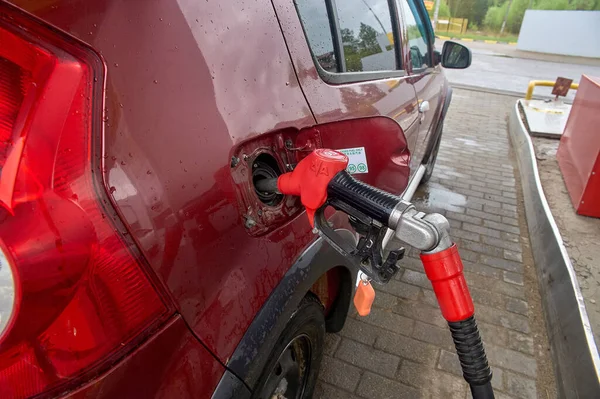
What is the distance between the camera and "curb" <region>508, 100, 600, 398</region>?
203 cm

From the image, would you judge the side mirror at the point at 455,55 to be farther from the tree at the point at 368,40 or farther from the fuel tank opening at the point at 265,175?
the fuel tank opening at the point at 265,175

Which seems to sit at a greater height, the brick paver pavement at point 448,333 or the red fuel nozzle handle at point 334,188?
the red fuel nozzle handle at point 334,188

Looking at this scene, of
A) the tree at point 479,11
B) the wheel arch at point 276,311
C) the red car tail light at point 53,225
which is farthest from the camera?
the tree at point 479,11

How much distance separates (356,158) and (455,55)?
2.88 meters

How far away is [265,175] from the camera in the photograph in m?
1.32

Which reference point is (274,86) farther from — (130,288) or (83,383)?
(83,383)

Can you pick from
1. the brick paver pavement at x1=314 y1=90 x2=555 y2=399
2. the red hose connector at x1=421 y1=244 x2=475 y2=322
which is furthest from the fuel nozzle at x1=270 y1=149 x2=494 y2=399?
the brick paver pavement at x1=314 y1=90 x2=555 y2=399

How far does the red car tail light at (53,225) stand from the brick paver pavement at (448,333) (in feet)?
5.29

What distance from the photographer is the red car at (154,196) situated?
2.50 ft

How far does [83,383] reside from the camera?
833mm

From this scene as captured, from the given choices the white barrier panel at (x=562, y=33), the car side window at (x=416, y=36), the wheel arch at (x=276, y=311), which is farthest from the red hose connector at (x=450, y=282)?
the white barrier panel at (x=562, y=33)

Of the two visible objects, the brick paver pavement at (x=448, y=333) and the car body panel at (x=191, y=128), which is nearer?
the car body panel at (x=191, y=128)

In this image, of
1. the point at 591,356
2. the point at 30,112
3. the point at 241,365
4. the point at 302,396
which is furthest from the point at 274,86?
the point at 591,356

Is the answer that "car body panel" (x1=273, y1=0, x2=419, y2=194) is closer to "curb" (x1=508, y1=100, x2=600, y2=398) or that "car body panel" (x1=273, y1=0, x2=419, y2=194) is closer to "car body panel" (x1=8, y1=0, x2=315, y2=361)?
"car body panel" (x1=8, y1=0, x2=315, y2=361)
